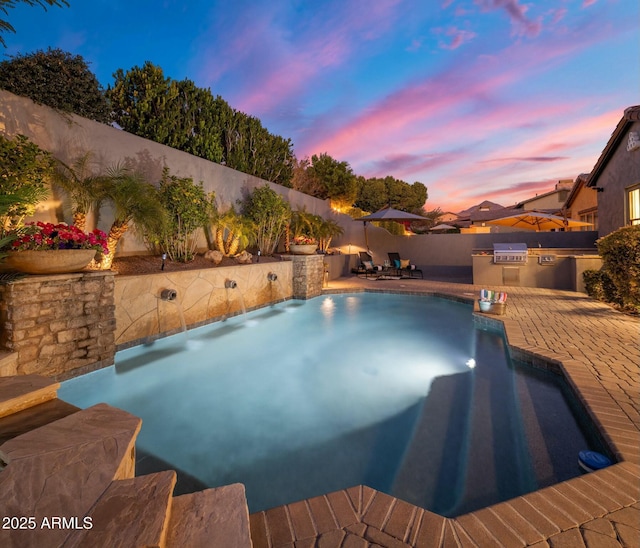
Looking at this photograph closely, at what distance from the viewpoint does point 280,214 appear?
428 inches

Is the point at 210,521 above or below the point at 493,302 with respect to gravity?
below

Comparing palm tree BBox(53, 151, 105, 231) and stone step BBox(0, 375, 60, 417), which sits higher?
palm tree BBox(53, 151, 105, 231)

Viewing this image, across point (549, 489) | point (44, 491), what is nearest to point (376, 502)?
point (549, 489)

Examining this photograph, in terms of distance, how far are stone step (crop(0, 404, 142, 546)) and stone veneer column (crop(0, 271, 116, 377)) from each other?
9.04ft

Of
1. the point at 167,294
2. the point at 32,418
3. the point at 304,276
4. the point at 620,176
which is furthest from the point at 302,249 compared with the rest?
the point at 620,176

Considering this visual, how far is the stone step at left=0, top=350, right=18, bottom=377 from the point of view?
347 cm

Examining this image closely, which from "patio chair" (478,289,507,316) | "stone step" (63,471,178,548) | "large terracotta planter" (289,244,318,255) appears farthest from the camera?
"large terracotta planter" (289,244,318,255)

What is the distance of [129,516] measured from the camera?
51.7 inches

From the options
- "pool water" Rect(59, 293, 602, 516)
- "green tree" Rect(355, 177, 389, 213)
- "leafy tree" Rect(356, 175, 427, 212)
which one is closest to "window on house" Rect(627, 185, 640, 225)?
"pool water" Rect(59, 293, 602, 516)

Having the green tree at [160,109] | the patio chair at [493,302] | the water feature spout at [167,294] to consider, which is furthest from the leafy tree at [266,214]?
the patio chair at [493,302]

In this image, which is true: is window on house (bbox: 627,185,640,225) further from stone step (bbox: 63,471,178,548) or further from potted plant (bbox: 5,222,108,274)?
potted plant (bbox: 5,222,108,274)

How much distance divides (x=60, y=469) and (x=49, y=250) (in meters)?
3.67

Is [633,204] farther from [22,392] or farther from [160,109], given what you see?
[160,109]

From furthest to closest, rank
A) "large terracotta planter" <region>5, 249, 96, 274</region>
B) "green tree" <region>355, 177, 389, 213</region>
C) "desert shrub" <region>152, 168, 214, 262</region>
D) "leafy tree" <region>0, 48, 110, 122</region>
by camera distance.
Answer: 1. "green tree" <region>355, 177, 389, 213</region>
2. "desert shrub" <region>152, 168, 214, 262</region>
3. "leafy tree" <region>0, 48, 110, 122</region>
4. "large terracotta planter" <region>5, 249, 96, 274</region>
